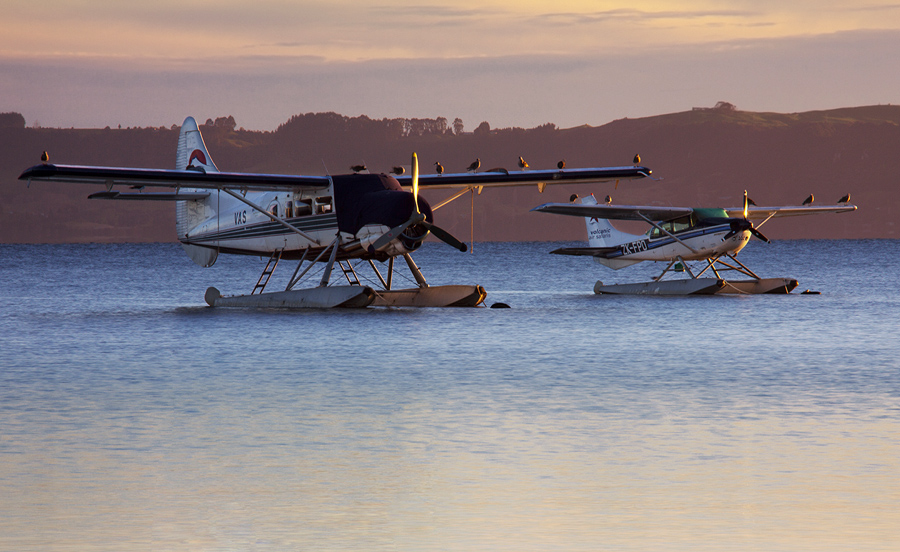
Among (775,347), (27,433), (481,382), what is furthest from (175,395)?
(775,347)

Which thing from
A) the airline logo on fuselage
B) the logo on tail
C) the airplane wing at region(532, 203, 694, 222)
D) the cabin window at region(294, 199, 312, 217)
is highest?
the logo on tail

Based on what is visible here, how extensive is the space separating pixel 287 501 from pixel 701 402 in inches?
194

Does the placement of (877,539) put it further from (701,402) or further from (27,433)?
→ (27,433)

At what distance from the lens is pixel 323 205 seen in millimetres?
20719

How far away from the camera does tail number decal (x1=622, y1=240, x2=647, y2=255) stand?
101 ft

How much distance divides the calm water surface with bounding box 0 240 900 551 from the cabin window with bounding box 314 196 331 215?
16.1ft

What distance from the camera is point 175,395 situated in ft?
32.5

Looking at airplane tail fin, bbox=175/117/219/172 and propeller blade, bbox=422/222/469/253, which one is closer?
propeller blade, bbox=422/222/469/253

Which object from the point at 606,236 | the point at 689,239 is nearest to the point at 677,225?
the point at 689,239

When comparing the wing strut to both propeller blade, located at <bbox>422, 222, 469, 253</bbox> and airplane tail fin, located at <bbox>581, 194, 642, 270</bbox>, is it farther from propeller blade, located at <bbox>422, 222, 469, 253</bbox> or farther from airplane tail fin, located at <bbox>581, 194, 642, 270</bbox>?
airplane tail fin, located at <bbox>581, 194, 642, 270</bbox>

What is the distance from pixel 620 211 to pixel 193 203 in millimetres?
11896

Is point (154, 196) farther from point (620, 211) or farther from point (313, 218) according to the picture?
point (620, 211)

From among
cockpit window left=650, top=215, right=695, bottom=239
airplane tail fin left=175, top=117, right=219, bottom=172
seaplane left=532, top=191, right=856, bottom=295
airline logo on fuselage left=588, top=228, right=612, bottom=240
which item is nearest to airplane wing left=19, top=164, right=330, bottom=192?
airplane tail fin left=175, top=117, right=219, bottom=172

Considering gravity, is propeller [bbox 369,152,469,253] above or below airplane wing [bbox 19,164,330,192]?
below
